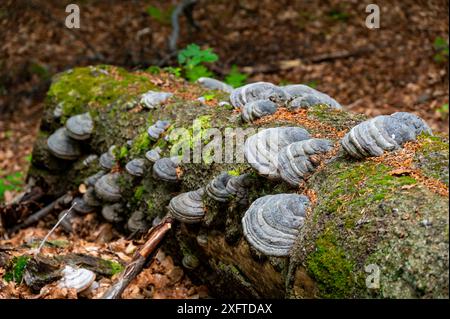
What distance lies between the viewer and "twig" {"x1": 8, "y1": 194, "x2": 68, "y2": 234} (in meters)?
7.31

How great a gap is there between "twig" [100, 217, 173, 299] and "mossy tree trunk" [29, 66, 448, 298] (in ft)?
0.69

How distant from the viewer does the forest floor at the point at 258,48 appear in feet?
39.9

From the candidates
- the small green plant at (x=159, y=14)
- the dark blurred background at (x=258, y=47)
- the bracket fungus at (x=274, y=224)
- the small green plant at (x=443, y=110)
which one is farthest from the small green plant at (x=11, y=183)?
the small green plant at (x=443, y=110)

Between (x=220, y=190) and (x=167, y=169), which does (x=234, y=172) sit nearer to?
(x=220, y=190)

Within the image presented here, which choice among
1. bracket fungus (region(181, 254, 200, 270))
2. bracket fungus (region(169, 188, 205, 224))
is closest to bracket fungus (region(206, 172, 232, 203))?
bracket fungus (region(169, 188, 205, 224))

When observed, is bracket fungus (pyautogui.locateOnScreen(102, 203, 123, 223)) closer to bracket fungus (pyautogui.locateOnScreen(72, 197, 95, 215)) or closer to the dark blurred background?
bracket fungus (pyautogui.locateOnScreen(72, 197, 95, 215))

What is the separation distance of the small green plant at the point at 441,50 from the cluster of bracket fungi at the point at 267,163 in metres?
8.61

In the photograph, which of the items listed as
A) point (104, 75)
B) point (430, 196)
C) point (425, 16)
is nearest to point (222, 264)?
point (430, 196)

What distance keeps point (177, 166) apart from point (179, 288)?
4.44 feet

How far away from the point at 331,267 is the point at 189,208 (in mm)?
1806

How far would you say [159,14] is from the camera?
16.2 m

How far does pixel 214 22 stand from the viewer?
1636cm

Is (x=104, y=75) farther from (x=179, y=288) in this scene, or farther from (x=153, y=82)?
(x=179, y=288)

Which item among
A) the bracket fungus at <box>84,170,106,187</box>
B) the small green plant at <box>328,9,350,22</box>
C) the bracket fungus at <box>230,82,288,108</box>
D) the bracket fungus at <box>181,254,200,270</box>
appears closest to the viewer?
the bracket fungus at <box>230,82,288,108</box>
